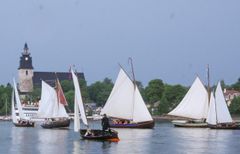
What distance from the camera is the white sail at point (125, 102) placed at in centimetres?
9712

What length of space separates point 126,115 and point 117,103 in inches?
106

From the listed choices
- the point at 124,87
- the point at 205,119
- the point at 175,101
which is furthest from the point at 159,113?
the point at 124,87

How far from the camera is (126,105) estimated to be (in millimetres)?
98000

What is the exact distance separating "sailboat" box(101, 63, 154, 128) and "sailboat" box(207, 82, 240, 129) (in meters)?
8.76

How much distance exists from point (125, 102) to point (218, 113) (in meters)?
13.5

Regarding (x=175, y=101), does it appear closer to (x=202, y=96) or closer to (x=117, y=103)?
(x=202, y=96)

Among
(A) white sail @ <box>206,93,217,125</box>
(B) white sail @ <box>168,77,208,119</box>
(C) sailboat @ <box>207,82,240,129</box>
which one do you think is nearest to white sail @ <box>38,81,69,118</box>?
(B) white sail @ <box>168,77,208,119</box>

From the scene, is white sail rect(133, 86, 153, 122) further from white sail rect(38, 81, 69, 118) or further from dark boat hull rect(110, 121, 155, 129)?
white sail rect(38, 81, 69, 118)

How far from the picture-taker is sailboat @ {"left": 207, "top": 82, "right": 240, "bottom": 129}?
327 feet

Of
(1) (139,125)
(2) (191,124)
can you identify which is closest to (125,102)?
(1) (139,125)

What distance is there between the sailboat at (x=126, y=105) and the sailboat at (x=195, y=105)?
1044 cm

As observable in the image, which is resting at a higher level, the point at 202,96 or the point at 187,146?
the point at 202,96

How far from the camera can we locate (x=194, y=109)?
356ft

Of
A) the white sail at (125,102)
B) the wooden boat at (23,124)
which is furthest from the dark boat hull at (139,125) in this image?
the wooden boat at (23,124)
